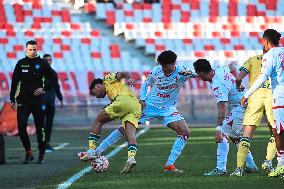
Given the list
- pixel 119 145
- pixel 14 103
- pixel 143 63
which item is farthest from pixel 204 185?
pixel 143 63

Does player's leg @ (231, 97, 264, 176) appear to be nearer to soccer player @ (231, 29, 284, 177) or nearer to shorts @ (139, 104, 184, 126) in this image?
soccer player @ (231, 29, 284, 177)

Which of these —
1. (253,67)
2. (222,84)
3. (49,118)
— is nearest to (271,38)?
(253,67)

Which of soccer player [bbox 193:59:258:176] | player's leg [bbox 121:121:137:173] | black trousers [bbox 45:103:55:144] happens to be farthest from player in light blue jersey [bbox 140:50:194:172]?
black trousers [bbox 45:103:55:144]

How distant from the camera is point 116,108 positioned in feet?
49.6

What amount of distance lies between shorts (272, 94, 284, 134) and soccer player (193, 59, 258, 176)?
2.78 ft

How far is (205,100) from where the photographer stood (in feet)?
124

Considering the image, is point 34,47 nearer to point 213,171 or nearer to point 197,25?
point 213,171

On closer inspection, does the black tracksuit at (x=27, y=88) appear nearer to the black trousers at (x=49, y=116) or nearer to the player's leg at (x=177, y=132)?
the player's leg at (x=177, y=132)

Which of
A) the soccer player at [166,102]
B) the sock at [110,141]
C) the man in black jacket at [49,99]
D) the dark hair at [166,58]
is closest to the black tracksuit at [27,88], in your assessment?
the sock at [110,141]

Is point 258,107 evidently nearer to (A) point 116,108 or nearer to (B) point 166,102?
(B) point 166,102

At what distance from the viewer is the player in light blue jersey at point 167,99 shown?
Result: 1538 cm

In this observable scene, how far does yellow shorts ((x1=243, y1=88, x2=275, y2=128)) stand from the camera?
1387cm

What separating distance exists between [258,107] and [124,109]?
90.1 inches

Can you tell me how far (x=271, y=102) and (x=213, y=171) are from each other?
1.40 meters
